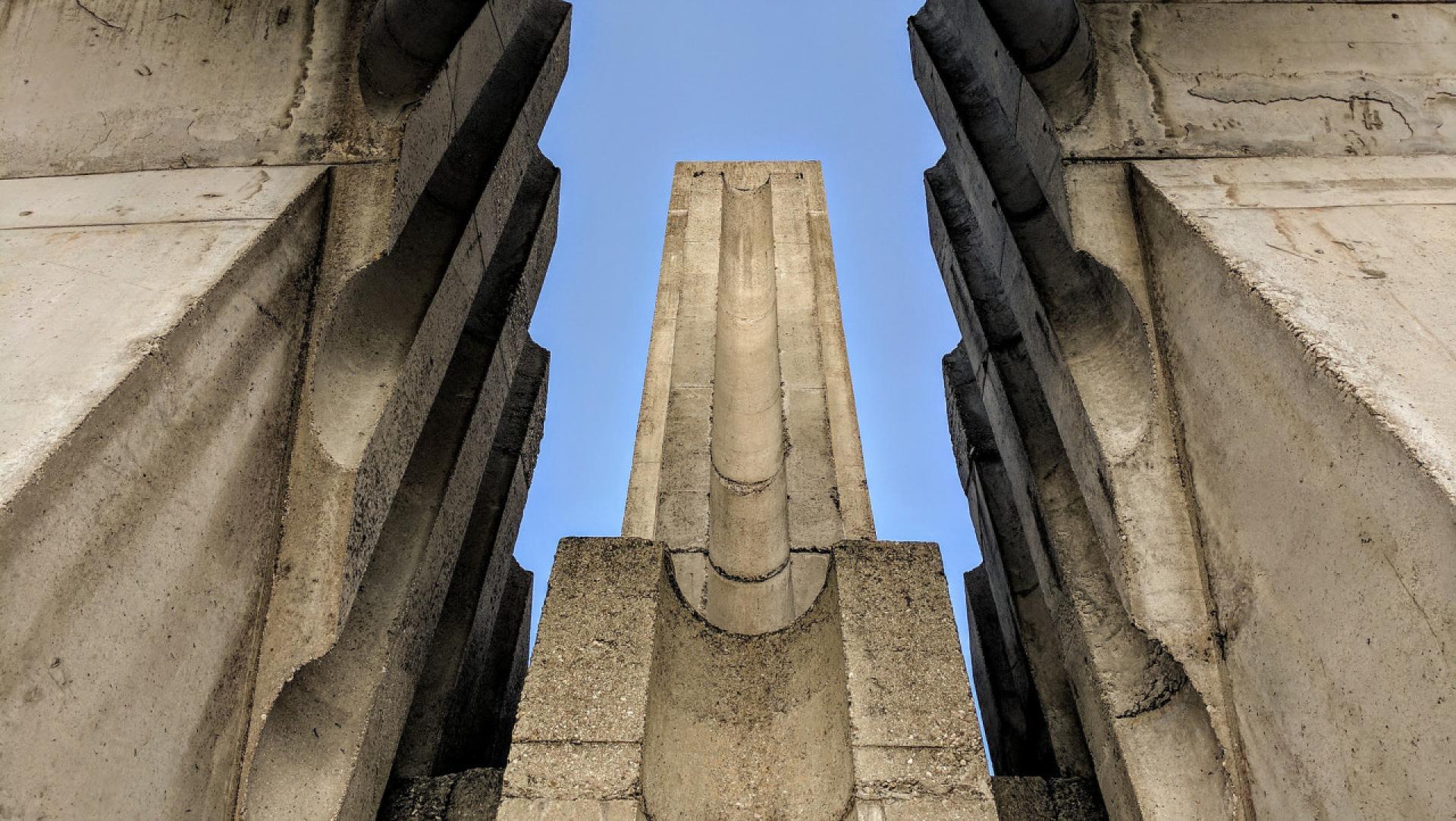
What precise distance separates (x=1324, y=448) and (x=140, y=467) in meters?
3.16

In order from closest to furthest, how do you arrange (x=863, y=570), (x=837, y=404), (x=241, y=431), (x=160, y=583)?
(x=160, y=583), (x=241, y=431), (x=863, y=570), (x=837, y=404)

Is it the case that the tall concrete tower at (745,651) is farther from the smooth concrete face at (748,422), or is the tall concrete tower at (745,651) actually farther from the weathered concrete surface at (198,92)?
the weathered concrete surface at (198,92)

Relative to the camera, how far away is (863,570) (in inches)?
137

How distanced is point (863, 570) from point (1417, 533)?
Result: 1.67 meters

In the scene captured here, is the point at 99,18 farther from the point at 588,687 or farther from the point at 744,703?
the point at 744,703

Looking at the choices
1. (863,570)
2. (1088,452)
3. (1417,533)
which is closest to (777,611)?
(863,570)

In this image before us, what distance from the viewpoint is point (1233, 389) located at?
10.3 feet

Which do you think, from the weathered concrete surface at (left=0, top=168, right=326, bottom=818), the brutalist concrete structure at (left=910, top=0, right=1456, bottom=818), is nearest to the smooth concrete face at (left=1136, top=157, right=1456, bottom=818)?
the brutalist concrete structure at (left=910, top=0, right=1456, bottom=818)

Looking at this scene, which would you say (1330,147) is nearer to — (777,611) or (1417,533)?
(1417,533)

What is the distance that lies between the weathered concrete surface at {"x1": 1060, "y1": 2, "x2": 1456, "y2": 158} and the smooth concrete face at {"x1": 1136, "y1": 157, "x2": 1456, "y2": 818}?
20 cm

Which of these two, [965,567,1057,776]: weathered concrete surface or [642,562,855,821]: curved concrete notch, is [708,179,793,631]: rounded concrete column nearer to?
[642,562,855,821]: curved concrete notch

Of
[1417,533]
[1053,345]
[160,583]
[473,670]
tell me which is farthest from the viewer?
[473,670]

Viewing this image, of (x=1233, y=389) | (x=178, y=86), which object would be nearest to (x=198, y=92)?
(x=178, y=86)

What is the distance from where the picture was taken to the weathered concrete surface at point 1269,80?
391 centimetres
